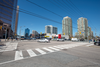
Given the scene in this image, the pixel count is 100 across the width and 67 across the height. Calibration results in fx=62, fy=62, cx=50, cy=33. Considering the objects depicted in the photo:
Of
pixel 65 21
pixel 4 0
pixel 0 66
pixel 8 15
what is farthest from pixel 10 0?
pixel 0 66

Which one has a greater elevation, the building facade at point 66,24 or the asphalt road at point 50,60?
the building facade at point 66,24

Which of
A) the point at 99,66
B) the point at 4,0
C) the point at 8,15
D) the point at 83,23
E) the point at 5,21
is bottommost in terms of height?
the point at 99,66

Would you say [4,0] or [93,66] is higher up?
[4,0]

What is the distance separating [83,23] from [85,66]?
2831 centimetres

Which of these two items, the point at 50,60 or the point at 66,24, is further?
the point at 66,24

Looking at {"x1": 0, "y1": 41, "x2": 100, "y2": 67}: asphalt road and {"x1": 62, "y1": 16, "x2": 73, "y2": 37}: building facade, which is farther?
{"x1": 62, "y1": 16, "x2": 73, "y2": 37}: building facade

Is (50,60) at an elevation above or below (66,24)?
below

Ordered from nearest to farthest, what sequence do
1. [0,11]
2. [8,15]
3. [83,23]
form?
[83,23] < [0,11] < [8,15]

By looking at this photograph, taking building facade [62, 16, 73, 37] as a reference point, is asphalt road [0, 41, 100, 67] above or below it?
below

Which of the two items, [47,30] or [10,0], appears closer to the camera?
[10,0]

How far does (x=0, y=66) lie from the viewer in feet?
12.0

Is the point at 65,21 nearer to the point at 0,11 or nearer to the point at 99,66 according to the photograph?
the point at 99,66

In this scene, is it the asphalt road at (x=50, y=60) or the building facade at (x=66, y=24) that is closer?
the asphalt road at (x=50, y=60)

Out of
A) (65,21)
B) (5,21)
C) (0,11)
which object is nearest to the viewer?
(65,21)
